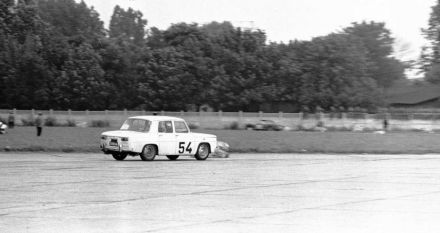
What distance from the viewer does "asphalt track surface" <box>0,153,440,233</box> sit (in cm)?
1203

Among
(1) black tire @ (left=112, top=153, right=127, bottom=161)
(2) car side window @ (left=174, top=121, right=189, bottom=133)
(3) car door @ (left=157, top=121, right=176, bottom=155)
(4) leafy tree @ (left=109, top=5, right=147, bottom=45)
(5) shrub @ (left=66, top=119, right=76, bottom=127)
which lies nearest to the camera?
(3) car door @ (left=157, top=121, right=176, bottom=155)

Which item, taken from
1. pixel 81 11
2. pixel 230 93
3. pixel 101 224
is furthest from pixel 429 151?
pixel 81 11

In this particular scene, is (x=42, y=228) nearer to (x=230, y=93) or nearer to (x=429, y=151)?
(x=429, y=151)

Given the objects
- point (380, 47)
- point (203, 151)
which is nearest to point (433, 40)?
point (380, 47)

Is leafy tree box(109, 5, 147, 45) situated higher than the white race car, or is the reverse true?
leafy tree box(109, 5, 147, 45)

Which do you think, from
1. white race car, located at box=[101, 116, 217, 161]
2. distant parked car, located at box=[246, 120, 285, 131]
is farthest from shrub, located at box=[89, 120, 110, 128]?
white race car, located at box=[101, 116, 217, 161]

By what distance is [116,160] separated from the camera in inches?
1154

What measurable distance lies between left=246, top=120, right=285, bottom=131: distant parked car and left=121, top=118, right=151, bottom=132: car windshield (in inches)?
1626

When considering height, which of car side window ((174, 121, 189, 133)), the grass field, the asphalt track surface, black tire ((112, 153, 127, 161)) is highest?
car side window ((174, 121, 189, 133))

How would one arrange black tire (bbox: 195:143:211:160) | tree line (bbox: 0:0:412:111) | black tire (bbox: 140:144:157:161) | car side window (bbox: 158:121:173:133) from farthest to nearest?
tree line (bbox: 0:0:412:111)
black tire (bbox: 195:143:211:160)
car side window (bbox: 158:121:173:133)
black tire (bbox: 140:144:157:161)

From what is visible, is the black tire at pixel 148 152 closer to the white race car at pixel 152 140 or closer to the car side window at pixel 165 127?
the white race car at pixel 152 140

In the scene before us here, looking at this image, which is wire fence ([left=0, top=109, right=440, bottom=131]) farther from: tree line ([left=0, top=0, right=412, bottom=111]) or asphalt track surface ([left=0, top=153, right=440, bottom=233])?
asphalt track surface ([left=0, top=153, right=440, bottom=233])

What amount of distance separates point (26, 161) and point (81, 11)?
4309 inches

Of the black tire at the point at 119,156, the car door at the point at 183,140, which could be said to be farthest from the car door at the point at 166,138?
the black tire at the point at 119,156
